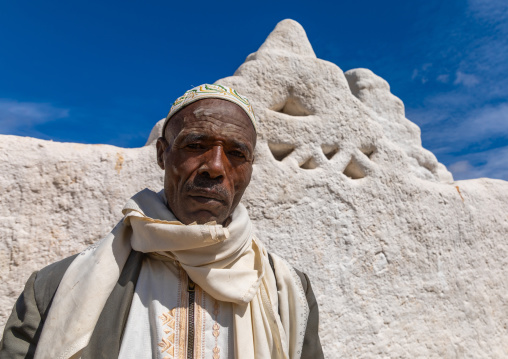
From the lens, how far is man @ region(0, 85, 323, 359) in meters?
1.21

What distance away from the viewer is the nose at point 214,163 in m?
1.35

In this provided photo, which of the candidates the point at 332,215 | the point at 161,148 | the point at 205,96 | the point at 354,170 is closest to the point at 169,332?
the point at 161,148

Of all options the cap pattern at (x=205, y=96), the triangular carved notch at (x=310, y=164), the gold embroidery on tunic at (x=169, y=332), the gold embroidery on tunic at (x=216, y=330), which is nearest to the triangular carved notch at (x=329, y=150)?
the triangular carved notch at (x=310, y=164)

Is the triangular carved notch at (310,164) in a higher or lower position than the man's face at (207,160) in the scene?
higher

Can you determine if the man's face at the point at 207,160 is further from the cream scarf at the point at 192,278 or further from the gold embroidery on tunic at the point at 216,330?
the gold embroidery on tunic at the point at 216,330

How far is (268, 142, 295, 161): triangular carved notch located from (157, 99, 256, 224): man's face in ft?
4.46

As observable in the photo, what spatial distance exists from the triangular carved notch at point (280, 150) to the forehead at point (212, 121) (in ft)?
4.43

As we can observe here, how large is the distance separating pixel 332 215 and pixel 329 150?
49 cm

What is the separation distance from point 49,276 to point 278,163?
1732 mm

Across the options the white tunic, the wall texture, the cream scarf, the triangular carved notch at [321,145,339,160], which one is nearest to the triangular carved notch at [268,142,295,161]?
the wall texture

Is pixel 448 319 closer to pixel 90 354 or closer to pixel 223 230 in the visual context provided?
pixel 223 230

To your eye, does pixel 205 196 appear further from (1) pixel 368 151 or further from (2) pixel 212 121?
(1) pixel 368 151

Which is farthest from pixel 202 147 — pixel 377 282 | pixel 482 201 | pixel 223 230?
pixel 482 201

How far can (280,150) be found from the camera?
2904 millimetres
